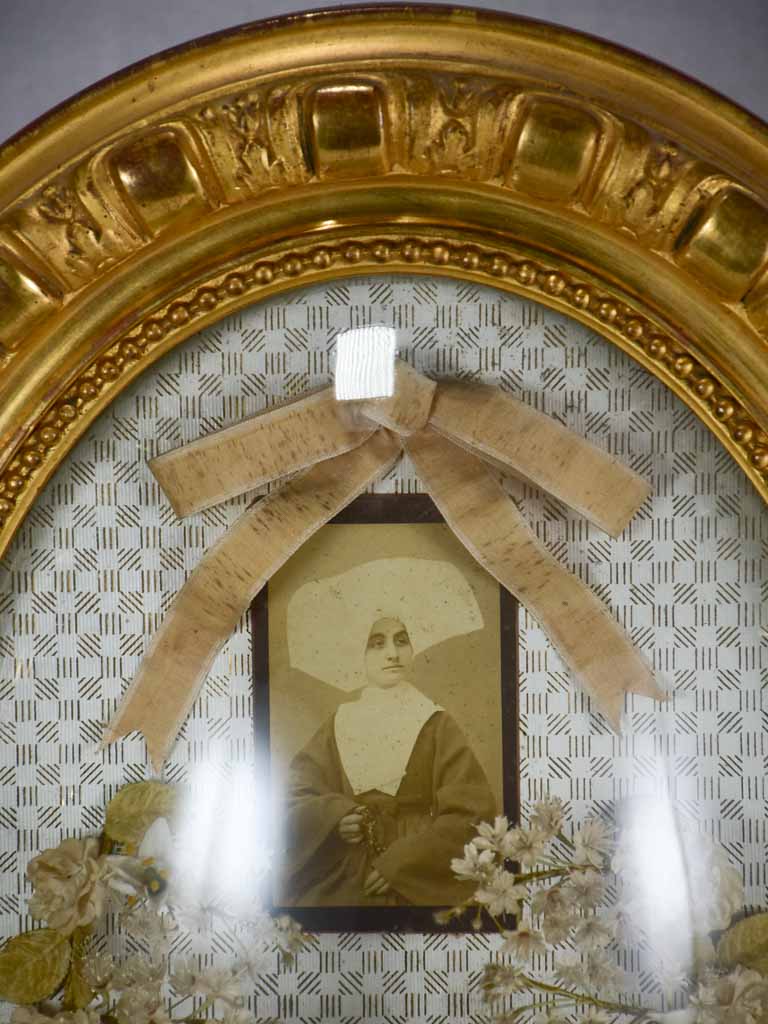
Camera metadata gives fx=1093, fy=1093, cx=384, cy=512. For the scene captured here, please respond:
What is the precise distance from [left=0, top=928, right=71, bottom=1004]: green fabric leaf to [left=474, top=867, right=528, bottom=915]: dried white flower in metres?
0.21

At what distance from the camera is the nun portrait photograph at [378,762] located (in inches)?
21.2

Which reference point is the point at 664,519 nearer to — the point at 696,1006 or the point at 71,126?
the point at 696,1006

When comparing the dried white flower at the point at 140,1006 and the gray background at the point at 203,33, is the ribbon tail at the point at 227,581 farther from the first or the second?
the gray background at the point at 203,33

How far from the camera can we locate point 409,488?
1.76ft

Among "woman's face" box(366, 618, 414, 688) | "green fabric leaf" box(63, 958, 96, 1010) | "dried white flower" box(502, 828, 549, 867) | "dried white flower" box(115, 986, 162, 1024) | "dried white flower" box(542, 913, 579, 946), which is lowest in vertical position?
"dried white flower" box(115, 986, 162, 1024)

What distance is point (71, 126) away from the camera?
1.66ft

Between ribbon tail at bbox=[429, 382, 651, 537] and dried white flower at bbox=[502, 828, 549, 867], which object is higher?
ribbon tail at bbox=[429, 382, 651, 537]

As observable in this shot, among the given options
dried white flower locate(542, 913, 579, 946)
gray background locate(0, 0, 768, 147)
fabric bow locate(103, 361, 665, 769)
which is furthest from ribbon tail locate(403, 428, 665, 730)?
gray background locate(0, 0, 768, 147)

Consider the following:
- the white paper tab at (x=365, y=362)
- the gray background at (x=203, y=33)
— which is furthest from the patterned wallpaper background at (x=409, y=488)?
the gray background at (x=203, y=33)

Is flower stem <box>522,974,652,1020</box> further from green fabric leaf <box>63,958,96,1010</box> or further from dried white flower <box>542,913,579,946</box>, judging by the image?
green fabric leaf <box>63,958,96,1010</box>

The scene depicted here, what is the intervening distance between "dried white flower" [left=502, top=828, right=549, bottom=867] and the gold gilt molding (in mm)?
202

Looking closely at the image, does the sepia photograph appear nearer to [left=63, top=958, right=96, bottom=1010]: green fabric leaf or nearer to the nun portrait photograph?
the nun portrait photograph

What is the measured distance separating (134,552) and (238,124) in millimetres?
211

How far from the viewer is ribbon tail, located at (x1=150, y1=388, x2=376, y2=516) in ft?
1.75
